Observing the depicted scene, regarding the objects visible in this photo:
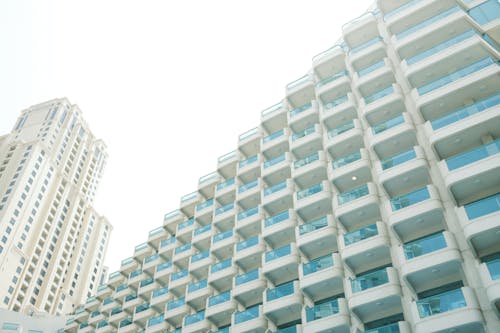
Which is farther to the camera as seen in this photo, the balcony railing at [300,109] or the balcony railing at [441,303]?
the balcony railing at [300,109]

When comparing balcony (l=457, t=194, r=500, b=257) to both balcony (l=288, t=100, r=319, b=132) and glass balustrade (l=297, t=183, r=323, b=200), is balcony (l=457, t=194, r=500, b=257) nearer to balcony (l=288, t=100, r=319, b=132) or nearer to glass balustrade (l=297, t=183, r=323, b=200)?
glass balustrade (l=297, t=183, r=323, b=200)

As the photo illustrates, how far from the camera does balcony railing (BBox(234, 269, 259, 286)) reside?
1531 inches

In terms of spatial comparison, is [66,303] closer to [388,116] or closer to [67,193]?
[67,193]

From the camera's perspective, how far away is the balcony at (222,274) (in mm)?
41812

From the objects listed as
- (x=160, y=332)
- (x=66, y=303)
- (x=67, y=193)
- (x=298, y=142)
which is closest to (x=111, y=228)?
(x=67, y=193)

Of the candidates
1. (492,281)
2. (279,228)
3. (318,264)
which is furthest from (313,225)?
(492,281)

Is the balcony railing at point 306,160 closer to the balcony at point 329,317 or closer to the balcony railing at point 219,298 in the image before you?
the balcony railing at point 219,298

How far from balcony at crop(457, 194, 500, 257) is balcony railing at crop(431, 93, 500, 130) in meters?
6.21

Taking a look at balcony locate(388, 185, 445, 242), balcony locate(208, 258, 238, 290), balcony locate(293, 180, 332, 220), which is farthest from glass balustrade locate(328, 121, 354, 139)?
balcony locate(208, 258, 238, 290)

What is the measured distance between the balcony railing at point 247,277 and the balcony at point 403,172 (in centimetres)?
1308

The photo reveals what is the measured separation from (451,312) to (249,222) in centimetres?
2152

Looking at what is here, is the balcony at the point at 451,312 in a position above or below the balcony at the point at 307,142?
below

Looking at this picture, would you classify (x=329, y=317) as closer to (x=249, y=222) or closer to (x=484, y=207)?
(x=484, y=207)

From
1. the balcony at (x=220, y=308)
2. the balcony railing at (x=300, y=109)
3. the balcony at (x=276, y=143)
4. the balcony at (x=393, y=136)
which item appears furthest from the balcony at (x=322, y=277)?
the balcony railing at (x=300, y=109)
